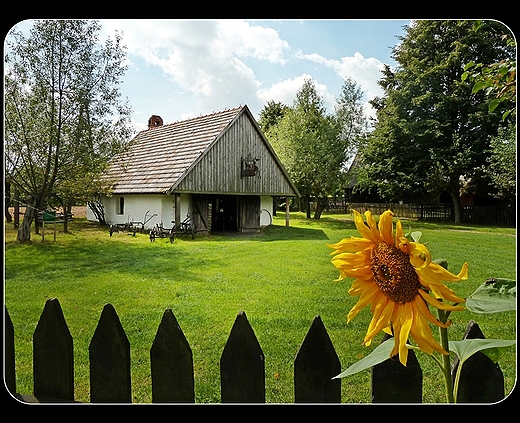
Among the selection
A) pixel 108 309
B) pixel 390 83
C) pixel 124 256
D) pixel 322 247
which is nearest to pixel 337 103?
pixel 390 83

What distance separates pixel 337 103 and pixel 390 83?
0.62 ft

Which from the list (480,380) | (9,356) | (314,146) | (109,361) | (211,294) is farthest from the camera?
(314,146)

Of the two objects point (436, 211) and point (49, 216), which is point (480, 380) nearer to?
point (436, 211)

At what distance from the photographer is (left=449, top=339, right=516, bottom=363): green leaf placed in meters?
0.82

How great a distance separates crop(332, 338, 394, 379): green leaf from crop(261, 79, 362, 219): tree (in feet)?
2.61

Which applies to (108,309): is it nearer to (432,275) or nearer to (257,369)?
(257,369)

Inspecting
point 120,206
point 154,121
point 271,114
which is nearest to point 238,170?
point 271,114

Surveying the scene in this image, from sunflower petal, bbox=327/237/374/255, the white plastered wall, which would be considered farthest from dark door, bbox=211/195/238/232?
sunflower petal, bbox=327/237/374/255

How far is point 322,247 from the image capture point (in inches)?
59.2

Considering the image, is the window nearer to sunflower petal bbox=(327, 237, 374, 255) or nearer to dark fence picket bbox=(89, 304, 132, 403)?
dark fence picket bbox=(89, 304, 132, 403)

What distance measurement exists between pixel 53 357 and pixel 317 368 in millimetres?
775

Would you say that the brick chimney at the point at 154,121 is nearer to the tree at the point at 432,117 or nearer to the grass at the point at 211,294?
the grass at the point at 211,294

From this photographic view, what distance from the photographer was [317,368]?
120 centimetres

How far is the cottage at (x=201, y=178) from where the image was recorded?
64.9 inches
